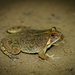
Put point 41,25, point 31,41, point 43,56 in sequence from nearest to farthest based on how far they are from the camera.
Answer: point 43,56 → point 31,41 → point 41,25

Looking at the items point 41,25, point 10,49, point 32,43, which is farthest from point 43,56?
point 41,25

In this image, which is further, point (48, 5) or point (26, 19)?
point (48, 5)

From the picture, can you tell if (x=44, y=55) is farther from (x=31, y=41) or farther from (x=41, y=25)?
(x=41, y=25)

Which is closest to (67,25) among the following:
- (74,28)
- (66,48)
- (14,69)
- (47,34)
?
(74,28)

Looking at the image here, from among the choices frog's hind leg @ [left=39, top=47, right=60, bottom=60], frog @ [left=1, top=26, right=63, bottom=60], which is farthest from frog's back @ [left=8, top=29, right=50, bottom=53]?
frog's hind leg @ [left=39, top=47, right=60, bottom=60]

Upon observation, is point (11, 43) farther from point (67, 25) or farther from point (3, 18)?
point (67, 25)

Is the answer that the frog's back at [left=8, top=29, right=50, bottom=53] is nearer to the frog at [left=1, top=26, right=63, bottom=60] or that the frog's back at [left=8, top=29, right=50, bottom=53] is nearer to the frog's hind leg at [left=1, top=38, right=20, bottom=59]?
the frog at [left=1, top=26, right=63, bottom=60]

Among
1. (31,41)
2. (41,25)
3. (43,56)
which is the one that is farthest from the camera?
(41,25)
